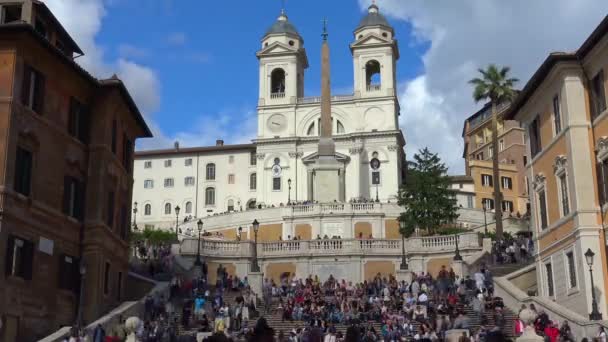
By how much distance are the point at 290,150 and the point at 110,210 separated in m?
65.9

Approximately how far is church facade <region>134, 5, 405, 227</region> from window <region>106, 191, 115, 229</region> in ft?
180

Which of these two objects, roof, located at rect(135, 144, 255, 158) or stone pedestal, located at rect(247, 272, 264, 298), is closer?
stone pedestal, located at rect(247, 272, 264, 298)

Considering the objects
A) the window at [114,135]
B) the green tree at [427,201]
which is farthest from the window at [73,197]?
the green tree at [427,201]

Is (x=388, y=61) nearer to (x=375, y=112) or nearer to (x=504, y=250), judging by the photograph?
(x=375, y=112)

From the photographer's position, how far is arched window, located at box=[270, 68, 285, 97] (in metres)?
109

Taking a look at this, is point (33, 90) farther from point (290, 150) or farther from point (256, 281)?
point (290, 150)

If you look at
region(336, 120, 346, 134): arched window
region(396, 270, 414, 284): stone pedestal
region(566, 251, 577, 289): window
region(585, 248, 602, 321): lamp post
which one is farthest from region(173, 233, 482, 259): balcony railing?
region(336, 120, 346, 134): arched window

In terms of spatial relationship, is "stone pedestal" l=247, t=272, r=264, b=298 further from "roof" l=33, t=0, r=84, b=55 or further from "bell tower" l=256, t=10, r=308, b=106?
"bell tower" l=256, t=10, r=308, b=106

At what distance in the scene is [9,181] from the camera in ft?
96.2

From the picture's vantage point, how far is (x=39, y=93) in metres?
32.6

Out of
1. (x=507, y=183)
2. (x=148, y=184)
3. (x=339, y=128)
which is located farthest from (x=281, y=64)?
(x=507, y=183)

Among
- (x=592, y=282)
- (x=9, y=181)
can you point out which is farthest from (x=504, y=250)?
(x=9, y=181)

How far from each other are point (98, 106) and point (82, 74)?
2.04m

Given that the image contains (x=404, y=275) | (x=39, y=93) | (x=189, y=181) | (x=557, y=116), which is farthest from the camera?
(x=189, y=181)
